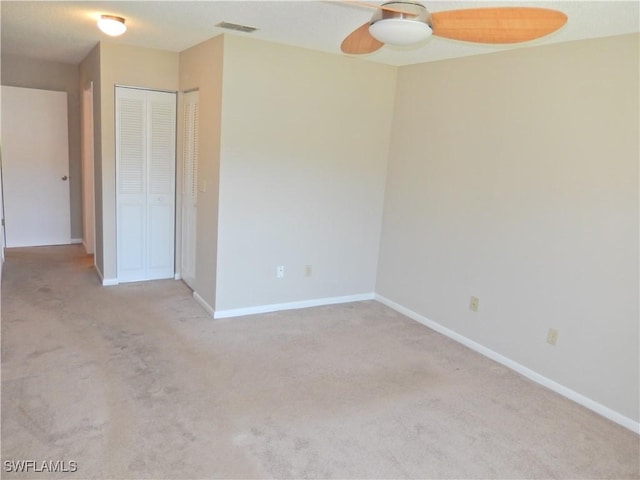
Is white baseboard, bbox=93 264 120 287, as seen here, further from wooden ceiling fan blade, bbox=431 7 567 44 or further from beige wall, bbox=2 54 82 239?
wooden ceiling fan blade, bbox=431 7 567 44

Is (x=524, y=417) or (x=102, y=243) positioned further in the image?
(x=102, y=243)

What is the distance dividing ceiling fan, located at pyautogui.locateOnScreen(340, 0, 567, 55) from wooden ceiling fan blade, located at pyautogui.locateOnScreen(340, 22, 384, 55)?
242mm

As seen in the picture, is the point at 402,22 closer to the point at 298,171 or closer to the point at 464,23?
the point at 464,23

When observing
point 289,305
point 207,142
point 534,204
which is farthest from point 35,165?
point 534,204

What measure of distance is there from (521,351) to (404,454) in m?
1.44

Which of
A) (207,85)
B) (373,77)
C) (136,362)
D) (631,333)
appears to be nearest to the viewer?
(631,333)

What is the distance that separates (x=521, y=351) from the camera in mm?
3379

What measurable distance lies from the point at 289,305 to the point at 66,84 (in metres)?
3.93

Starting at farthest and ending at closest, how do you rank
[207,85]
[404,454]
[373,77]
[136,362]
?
1. [373,77]
2. [207,85]
3. [136,362]
4. [404,454]

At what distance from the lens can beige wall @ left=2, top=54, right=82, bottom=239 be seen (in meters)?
5.39

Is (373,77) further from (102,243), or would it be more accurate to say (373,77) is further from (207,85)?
(102,243)

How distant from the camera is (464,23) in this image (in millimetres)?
1863

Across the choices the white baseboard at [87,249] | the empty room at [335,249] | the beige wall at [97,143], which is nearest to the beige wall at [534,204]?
the empty room at [335,249]

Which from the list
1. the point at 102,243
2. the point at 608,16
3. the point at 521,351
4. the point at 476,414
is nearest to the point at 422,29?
the point at 608,16
